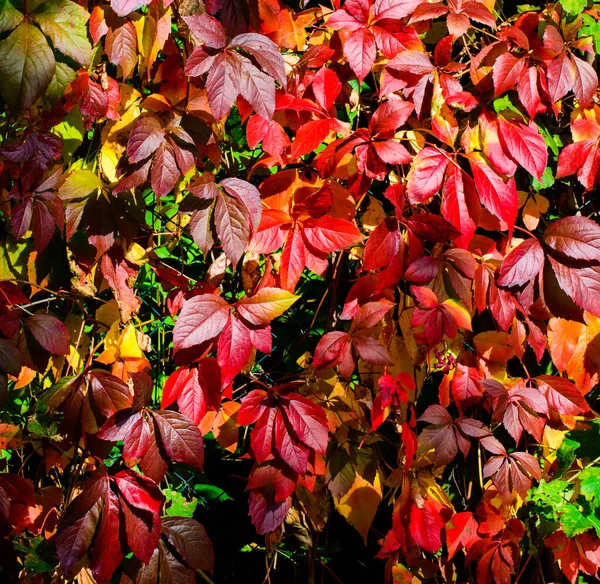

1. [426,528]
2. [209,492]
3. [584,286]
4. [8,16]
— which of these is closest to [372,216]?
[584,286]

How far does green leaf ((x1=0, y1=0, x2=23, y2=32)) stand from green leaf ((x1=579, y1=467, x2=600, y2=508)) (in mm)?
1497

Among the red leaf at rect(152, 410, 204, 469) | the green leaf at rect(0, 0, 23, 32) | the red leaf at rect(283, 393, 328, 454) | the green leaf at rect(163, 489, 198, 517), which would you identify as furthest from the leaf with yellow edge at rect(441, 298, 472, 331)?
the green leaf at rect(0, 0, 23, 32)

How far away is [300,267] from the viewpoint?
142cm

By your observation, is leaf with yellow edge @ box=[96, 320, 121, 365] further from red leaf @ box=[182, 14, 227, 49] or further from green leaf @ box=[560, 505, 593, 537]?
green leaf @ box=[560, 505, 593, 537]

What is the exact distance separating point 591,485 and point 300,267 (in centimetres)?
79

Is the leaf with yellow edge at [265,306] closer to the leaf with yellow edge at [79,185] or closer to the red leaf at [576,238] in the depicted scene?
the leaf with yellow edge at [79,185]

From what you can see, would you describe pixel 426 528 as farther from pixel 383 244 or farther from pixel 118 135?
pixel 118 135

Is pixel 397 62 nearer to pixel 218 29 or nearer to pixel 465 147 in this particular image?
pixel 465 147

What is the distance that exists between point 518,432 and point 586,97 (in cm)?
76

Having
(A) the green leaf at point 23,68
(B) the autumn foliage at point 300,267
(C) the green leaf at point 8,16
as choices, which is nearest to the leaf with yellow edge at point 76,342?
(B) the autumn foliage at point 300,267

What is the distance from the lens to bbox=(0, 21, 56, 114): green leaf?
1283 mm

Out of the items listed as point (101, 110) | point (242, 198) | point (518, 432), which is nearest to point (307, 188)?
point (242, 198)

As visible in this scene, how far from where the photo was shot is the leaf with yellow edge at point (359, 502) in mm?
1601


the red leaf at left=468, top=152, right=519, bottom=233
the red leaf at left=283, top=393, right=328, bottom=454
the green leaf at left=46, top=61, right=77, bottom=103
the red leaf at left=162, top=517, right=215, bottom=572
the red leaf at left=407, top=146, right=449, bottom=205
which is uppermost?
the green leaf at left=46, top=61, right=77, bottom=103
